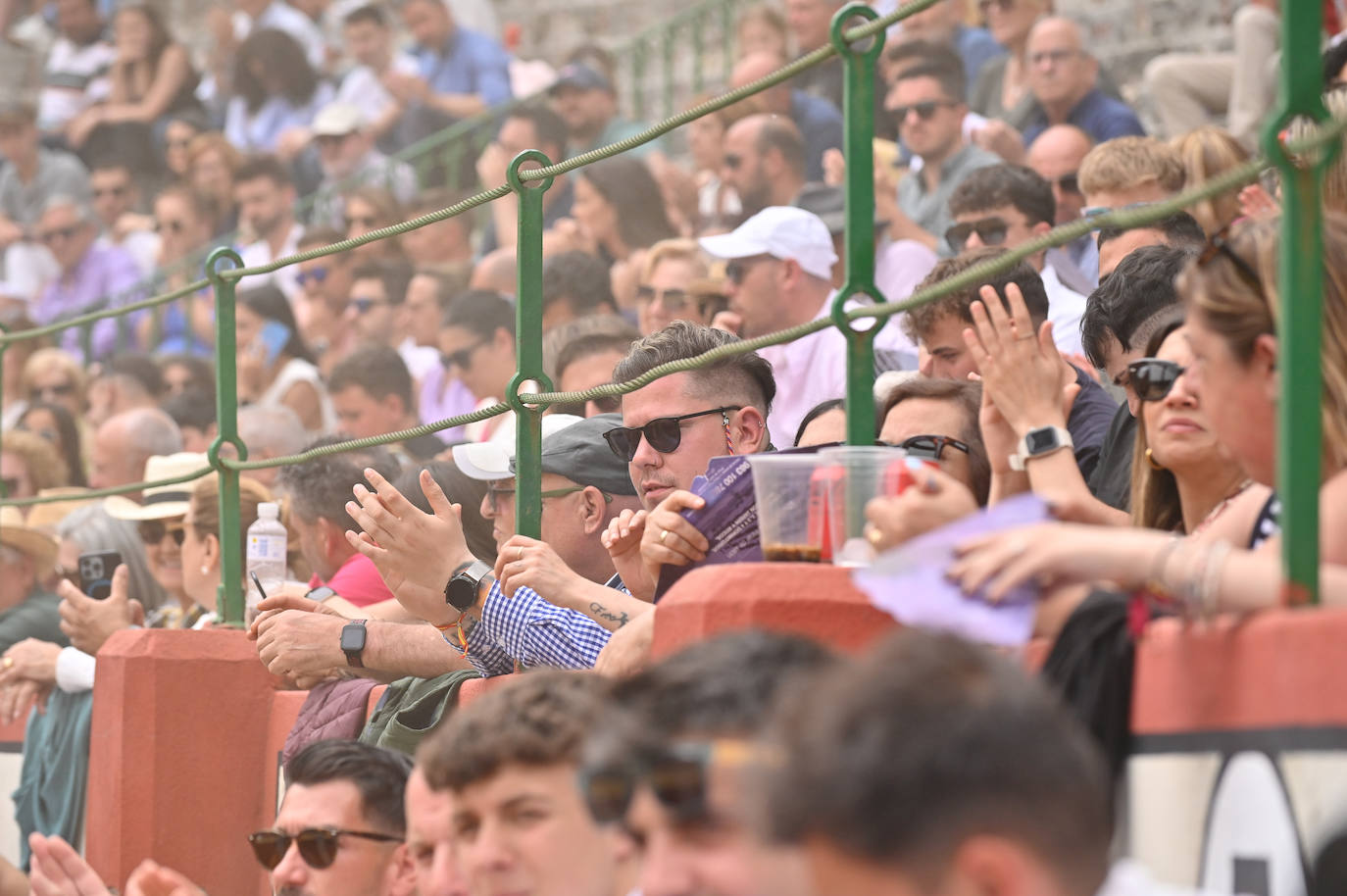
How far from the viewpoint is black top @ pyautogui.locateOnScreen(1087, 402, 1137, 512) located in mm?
3949

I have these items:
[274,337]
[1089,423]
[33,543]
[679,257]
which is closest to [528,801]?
[1089,423]

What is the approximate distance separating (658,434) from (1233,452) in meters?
1.82

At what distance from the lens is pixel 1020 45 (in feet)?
30.7

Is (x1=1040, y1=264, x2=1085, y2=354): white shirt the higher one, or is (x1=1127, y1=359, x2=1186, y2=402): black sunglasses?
(x1=1040, y1=264, x2=1085, y2=354): white shirt

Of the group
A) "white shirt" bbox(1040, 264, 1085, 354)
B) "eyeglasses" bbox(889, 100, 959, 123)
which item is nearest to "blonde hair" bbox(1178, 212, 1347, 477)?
"white shirt" bbox(1040, 264, 1085, 354)

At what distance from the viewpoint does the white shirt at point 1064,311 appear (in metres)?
5.46

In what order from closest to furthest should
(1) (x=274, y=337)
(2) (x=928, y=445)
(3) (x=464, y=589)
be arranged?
(2) (x=928, y=445) < (3) (x=464, y=589) < (1) (x=274, y=337)

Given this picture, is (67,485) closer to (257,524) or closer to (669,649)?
(257,524)

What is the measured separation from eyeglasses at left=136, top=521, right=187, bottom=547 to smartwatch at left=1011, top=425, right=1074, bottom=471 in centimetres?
388

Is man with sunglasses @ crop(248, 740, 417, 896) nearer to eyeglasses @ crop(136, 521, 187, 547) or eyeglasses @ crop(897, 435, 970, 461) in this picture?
eyeglasses @ crop(897, 435, 970, 461)

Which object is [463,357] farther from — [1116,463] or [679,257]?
[1116,463]

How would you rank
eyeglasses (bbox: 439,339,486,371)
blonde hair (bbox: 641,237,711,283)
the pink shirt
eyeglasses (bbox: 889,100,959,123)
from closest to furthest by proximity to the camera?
the pink shirt < blonde hair (bbox: 641,237,711,283) < eyeglasses (bbox: 889,100,959,123) < eyeglasses (bbox: 439,339,486,371)

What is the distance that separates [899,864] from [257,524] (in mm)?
3847

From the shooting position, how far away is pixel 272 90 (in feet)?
49.5
